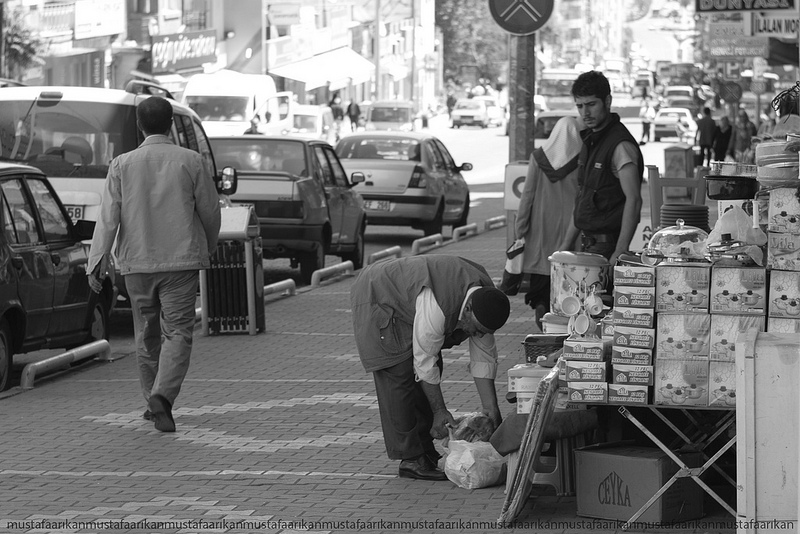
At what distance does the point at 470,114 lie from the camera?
7225 cm

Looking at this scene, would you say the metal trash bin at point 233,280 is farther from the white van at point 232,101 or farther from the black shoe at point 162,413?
the white van at point 232,101

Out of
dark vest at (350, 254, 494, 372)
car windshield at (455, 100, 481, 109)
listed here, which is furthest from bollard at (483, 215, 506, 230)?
car windshield at (455, 100, 481, 109)

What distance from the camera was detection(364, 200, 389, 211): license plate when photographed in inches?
790

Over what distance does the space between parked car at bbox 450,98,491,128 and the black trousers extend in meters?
66.1

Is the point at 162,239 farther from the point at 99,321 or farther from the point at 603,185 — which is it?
the point at 99,321

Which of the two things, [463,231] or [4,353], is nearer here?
[4,353]

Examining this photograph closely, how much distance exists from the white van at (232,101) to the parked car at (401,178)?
1796cm

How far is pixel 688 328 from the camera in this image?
18.9 ft

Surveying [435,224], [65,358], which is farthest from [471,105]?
[65,358]

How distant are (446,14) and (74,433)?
330 feet

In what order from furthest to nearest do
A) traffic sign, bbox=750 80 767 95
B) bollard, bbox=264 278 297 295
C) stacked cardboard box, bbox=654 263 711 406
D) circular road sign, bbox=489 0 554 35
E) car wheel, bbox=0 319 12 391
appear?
1. traffic sign, bbox=750 80 767 95
2. bollard, bbox=264 278 297 295
3. circular road sign, bbox=489 0 554 35
4. car wheel, bbox=0 319 12 391
5. stacked cardboard box, bbox=654 263 711 406

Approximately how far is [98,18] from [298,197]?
26865 millimetres

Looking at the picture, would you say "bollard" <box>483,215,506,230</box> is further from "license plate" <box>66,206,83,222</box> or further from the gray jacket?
the gray jacket

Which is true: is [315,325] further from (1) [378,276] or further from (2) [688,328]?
(2) [688,328]
